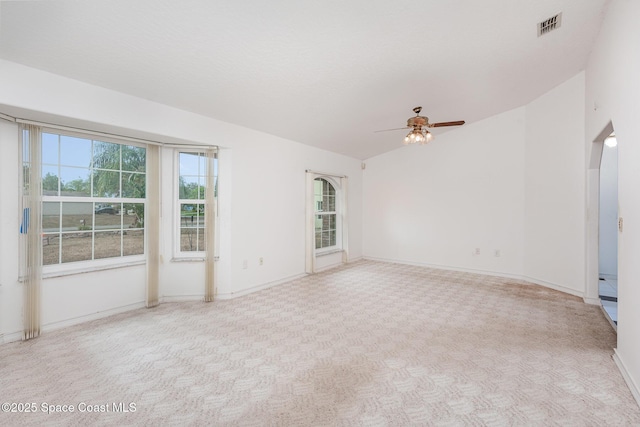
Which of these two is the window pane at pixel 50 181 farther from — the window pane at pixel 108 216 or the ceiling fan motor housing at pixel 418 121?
the ceiling fan motor housing at pixel 418 121

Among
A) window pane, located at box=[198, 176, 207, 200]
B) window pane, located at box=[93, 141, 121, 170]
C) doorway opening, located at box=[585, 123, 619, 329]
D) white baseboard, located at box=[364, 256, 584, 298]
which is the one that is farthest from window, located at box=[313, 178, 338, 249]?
doorway opening, located at box=[585, 123, 619, 329]

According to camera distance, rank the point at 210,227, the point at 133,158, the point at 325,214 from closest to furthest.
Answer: the point at 133,158, the point at 210,227, the point at 325,214

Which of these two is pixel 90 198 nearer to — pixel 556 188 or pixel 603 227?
pixel 556 188

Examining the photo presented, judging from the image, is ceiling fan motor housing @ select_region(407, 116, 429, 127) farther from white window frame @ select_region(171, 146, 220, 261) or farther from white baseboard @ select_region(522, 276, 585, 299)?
white baseboard @ select_region(522, 276, 585, 299)

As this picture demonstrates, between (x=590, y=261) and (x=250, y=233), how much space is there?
4964mm

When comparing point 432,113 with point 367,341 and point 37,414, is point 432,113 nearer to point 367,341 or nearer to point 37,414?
point 367,341

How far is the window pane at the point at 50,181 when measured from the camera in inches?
120

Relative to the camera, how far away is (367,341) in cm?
278

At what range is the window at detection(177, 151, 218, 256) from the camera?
4055 mm

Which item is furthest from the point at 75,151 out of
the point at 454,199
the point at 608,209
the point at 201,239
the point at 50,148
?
the point at 608,209

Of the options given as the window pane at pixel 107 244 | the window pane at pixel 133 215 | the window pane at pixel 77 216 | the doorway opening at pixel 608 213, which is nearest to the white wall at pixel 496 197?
the doorway opening at pixel 608 213

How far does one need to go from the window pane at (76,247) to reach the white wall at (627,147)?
17.3 feet

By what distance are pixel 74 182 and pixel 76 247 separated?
766 millimetres

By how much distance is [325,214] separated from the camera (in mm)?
6328
